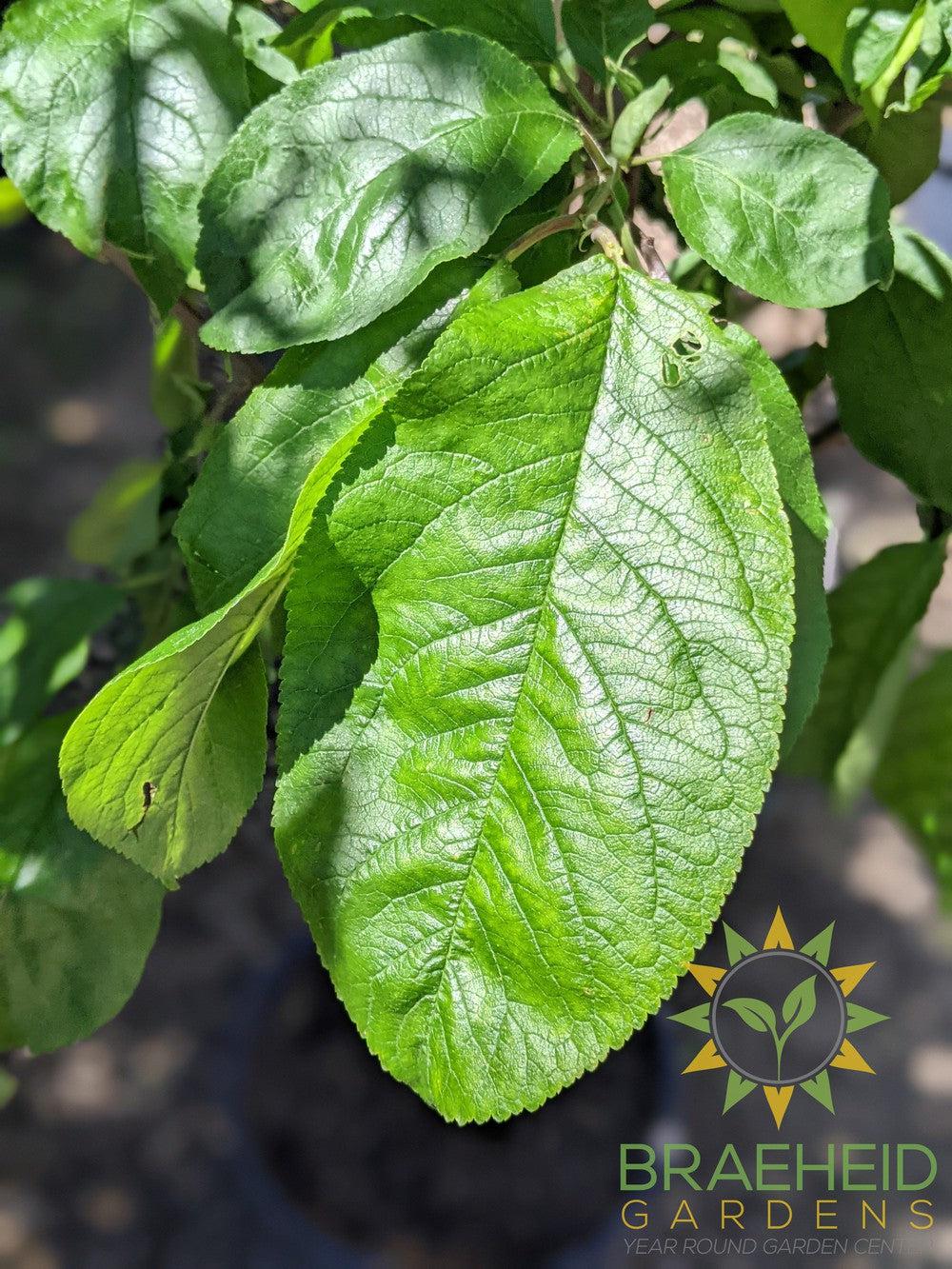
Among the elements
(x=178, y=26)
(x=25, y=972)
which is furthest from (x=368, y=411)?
(x=25, y=972)

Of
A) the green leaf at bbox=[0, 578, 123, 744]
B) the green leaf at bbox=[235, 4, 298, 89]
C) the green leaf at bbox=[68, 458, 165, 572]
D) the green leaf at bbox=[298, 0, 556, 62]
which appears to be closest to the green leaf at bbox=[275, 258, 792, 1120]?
the green leaf at bbox=[298, 0, 556, 62]

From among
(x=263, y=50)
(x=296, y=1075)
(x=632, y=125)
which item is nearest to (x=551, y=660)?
(x=632, y=125)

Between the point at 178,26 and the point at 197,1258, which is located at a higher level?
the point at 178,26

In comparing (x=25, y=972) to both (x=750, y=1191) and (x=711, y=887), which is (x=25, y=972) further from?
(x=750, y=1191)

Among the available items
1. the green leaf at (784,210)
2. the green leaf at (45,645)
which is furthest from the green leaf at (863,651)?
the green leaf at (45,645)

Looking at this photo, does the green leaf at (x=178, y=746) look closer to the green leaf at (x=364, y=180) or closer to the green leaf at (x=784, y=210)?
the green leaf at (x=364, y=180)

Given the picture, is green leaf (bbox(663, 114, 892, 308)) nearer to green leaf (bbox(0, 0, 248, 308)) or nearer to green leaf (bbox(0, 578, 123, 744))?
green leaf (bbox(0, 0, 248, 308))

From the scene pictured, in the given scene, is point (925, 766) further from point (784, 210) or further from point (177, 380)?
point (177, 380)
